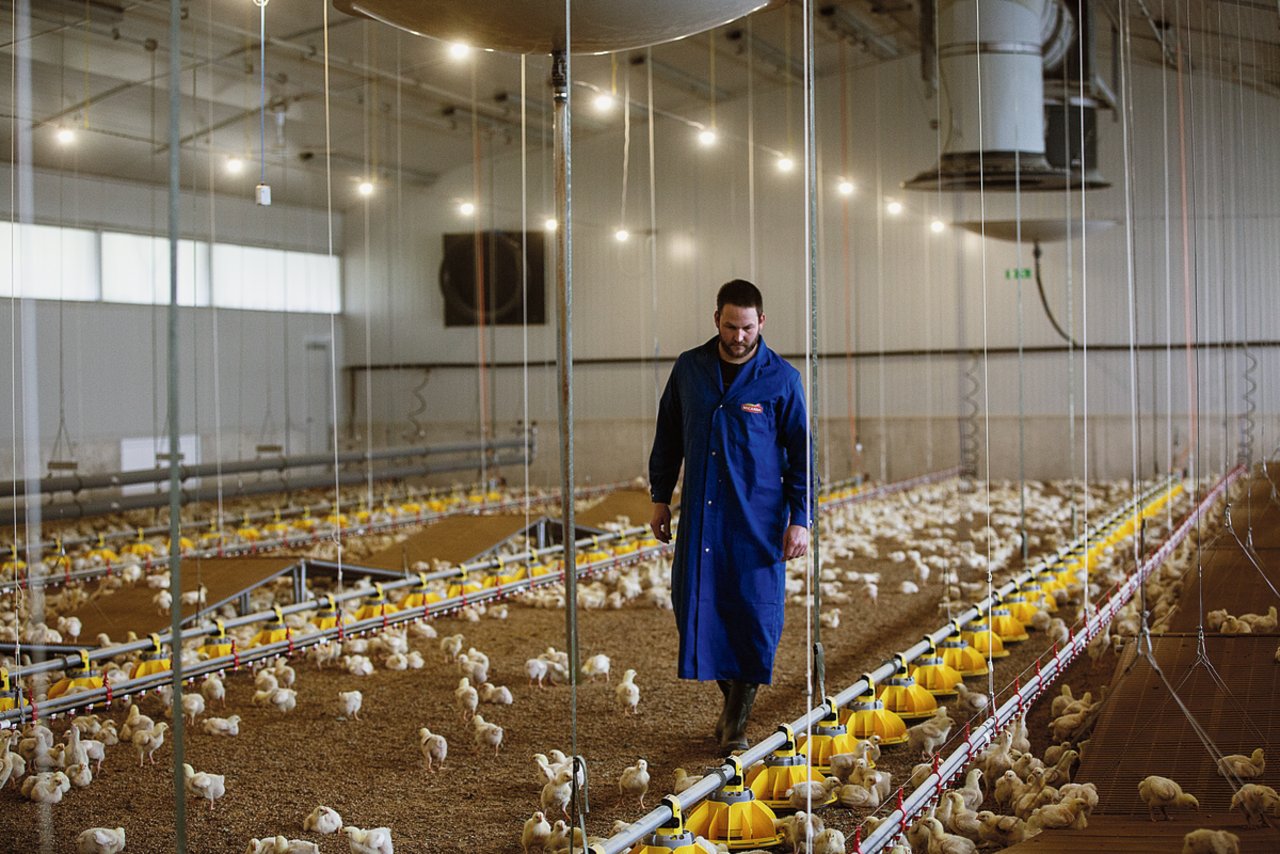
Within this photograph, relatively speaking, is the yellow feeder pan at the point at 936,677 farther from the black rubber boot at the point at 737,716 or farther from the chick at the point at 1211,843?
the chick at the point at 1211,843

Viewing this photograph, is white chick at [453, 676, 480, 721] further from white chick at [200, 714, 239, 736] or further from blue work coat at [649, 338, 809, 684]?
blue work coat at [649, 338, 809, 684]

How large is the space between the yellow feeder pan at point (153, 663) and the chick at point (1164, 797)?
2824mm

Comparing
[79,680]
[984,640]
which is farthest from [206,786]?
[984,640]

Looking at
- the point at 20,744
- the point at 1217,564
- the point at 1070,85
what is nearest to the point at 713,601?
the point at 20,744

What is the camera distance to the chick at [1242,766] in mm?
2303

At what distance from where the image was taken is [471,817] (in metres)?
2.65

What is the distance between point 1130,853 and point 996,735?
109 centimetres

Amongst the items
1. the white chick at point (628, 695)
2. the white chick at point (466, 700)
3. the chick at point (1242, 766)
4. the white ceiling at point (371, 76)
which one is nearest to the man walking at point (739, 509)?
the white chick at point (628, 695)

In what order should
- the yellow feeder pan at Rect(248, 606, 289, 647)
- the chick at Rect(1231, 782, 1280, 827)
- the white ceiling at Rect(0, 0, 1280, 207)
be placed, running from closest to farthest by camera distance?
the chick at Rect(1231, 782, 1280, 827), the yellow feeder pan at Rect(248, 606, 289, 647), the white ceiling at Rect(0, 0, 1280, 207)

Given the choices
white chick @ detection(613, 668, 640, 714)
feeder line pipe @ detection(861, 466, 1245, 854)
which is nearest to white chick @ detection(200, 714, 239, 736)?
white chick @ detection(613, 668, 640, 714)

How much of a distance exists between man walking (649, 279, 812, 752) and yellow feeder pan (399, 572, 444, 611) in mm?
2096

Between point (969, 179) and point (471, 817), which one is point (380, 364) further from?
point (471, 817)

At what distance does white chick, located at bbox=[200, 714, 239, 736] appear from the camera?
3326mm

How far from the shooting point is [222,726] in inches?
131
